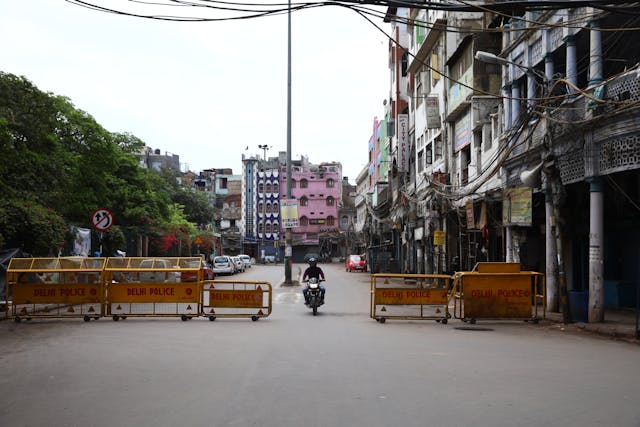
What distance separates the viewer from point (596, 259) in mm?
15375

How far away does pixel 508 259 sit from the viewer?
2186 cm

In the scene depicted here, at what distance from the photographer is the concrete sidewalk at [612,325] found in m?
13.2

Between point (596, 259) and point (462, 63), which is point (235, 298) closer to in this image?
point (596, 259)

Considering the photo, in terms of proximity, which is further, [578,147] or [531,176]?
[531,176]

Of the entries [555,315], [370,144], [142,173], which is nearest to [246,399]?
[555,315]

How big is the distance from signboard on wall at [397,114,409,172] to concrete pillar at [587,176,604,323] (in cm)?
2660

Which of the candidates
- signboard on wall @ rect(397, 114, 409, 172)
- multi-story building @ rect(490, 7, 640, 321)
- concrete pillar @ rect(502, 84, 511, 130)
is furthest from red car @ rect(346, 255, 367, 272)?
concrete pillar @ rect(502, 84, 511, 130)

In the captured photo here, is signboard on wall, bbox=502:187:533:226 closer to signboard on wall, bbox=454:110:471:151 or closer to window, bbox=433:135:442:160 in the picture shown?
signboard on wall, bbox=454:110:471:151

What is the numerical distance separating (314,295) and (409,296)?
273 centimetres

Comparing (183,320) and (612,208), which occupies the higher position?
(612,208)

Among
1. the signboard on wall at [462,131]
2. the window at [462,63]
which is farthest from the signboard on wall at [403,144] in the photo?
the window at [462,63]

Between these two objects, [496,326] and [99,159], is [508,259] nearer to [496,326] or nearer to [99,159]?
[496,326]

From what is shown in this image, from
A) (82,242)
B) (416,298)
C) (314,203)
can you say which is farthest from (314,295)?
(314,203)

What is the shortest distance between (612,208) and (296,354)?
46.8 feet
